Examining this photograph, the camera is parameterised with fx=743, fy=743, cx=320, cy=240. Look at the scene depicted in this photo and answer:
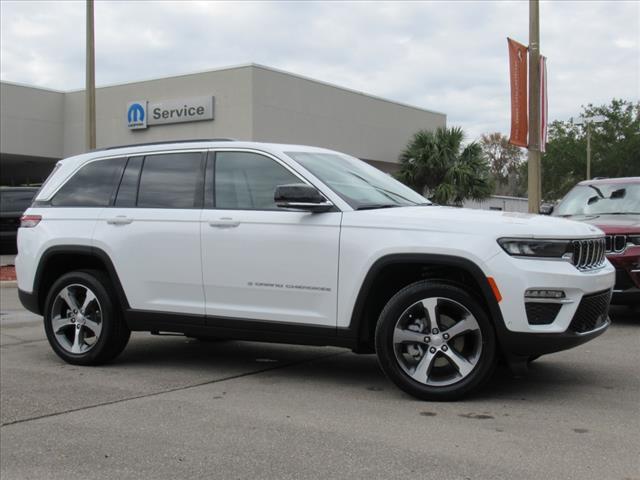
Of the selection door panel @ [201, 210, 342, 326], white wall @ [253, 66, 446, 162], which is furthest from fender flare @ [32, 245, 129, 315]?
white wall @ [253, 66, 446, 162]

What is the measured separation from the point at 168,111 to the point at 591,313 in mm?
26387

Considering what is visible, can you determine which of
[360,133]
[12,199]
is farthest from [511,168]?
[12,199]

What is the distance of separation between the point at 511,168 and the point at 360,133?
154 ft

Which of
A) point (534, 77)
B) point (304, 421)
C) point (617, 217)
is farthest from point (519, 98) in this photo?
point (304, 421)

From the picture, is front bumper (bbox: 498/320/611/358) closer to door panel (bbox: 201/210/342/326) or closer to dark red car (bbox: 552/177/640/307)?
door panel (bbox: 201/210/342/326)

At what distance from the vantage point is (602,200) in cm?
950

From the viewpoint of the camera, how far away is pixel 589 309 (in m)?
4.88

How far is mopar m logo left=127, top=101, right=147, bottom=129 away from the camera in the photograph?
1188 inches

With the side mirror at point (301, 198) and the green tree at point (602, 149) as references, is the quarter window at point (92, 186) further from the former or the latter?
the green tree at point (602, 149)

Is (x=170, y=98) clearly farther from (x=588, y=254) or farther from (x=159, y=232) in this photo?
(x=588, y=254)

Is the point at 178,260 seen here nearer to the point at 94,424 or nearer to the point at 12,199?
the point at 94,424

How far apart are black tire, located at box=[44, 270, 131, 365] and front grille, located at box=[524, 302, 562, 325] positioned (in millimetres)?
3370

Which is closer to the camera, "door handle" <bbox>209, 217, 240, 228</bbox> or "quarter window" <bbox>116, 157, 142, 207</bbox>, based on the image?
"door handle" <bbox>209, 217, 240, 228</bbox>

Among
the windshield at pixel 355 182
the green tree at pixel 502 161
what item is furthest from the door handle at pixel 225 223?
the green tree at pixel 502 161
